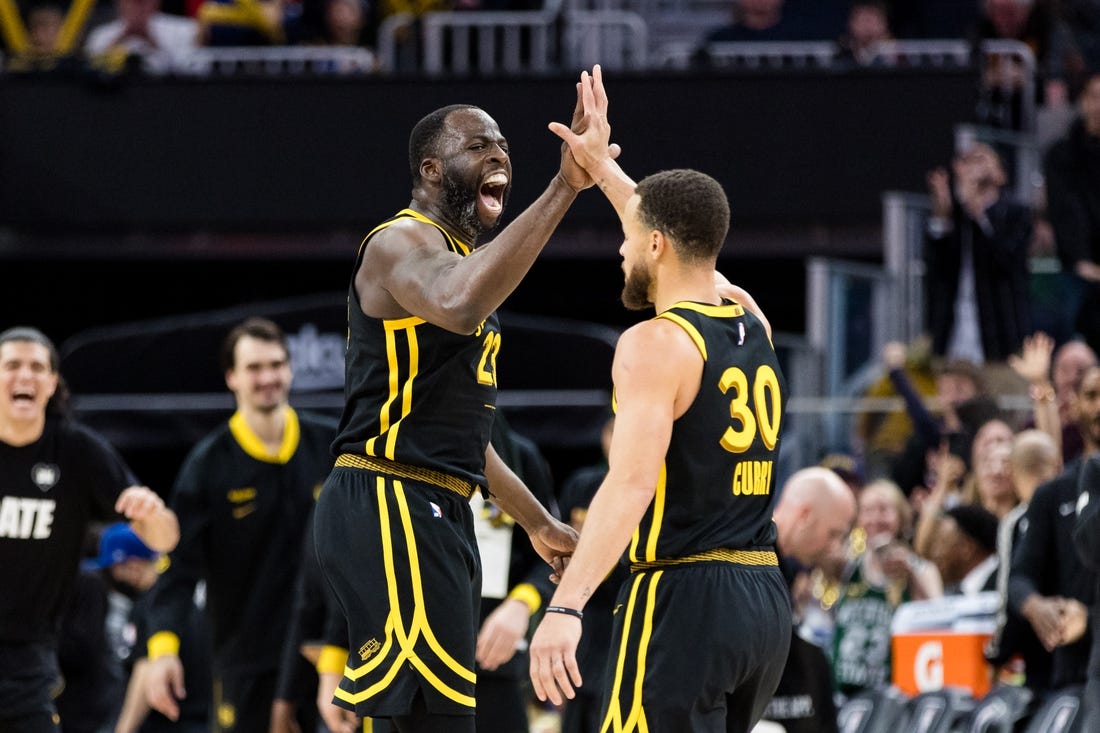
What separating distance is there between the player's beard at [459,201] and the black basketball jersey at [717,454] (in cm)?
64

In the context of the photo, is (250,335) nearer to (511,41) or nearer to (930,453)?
(930,453)

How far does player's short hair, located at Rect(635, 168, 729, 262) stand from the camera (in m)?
5.20

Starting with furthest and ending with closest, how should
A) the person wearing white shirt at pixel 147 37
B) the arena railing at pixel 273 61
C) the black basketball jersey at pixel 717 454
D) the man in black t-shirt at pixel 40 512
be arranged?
the person wearing white shirt at pixel 147 37 → the arena railing at pixel 273 61 → the man in black t-shirt at pixel 40 512 → the black basketball jersey at pixel 717 454

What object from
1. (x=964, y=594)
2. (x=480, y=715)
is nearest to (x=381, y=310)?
(x=480, y=715)

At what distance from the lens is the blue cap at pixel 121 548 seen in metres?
12.3

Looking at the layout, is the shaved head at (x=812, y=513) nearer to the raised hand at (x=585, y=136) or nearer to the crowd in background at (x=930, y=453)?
the crowd in background at (x=930, y=453)

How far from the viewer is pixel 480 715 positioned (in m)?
7.42

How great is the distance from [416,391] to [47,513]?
274 centimetres

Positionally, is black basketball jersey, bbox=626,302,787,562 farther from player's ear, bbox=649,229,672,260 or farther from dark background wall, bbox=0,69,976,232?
dark background wall, bbox=0,69,976,232

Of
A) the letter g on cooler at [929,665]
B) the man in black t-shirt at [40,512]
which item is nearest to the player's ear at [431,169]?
the man in black t-shirt at [40,512]

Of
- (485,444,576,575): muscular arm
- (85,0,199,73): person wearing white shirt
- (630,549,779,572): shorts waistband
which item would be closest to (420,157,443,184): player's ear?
(485,444,576,575): muscular arm

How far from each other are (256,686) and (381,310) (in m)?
4.00

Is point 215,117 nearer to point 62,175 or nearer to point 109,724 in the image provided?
point 62,175

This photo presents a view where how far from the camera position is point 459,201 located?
5336 millimetres
